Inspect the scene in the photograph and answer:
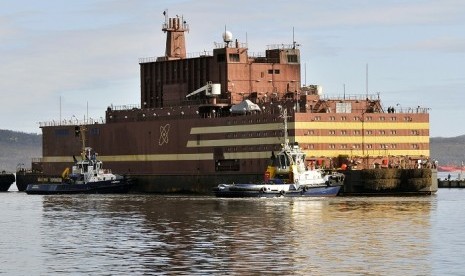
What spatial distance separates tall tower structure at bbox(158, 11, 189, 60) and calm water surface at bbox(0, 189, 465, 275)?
6141cm

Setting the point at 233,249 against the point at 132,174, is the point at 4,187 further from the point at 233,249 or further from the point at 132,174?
the point at 233,249

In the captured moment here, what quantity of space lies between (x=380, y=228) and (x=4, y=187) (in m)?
128

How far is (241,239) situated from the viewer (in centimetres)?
7225

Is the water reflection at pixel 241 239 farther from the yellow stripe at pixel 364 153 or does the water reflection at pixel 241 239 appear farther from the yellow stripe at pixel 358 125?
the yellow stripe at pixel 358 125

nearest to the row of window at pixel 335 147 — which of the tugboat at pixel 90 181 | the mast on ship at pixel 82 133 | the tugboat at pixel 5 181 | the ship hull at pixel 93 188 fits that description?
the ship hull at pixel 93 188

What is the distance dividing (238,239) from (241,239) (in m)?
0.19

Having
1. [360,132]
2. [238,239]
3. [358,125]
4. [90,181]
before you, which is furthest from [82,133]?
[238,239]

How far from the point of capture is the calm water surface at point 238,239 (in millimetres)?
58219

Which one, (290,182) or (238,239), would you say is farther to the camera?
(290,182)

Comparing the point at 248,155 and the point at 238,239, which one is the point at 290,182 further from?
the point at 238,239

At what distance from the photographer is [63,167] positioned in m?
181

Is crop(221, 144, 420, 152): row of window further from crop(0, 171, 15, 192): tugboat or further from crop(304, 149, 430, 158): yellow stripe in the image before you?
crop(0, 171, 15, 192): tugboat

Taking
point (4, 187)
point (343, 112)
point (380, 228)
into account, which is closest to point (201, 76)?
Result: point (343, 112)

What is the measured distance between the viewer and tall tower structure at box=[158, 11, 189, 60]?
6762 inches
